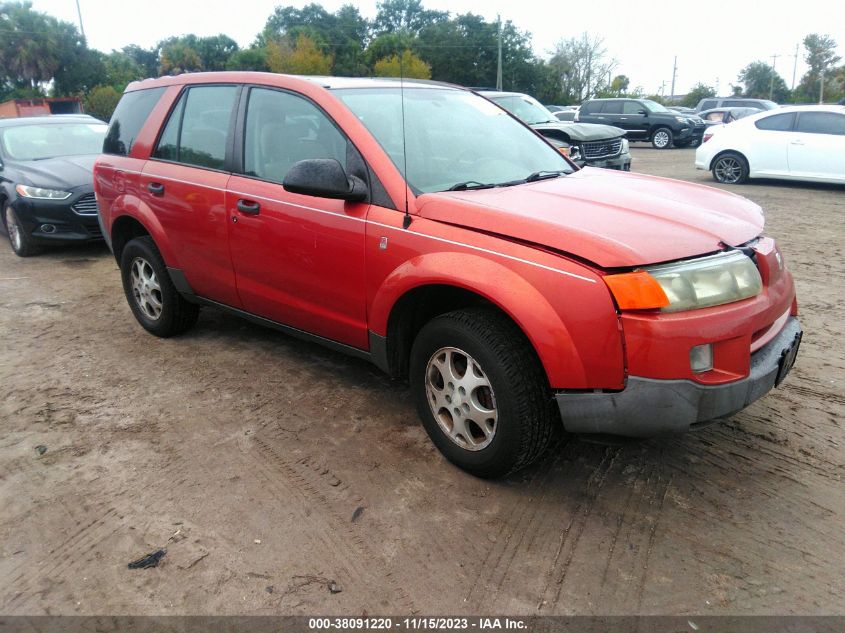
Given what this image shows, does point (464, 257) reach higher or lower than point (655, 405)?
higher

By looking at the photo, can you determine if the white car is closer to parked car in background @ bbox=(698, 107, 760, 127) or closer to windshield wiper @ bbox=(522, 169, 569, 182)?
windshield wiper @ bbox=(522, 169, 569, 182)

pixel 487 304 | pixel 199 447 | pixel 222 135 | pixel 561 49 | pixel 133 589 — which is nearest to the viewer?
pixel 133 589

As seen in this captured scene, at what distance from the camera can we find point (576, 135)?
1077 cm

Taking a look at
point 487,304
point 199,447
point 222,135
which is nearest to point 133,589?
point 199,447

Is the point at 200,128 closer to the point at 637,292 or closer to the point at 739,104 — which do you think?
the point at 637,292

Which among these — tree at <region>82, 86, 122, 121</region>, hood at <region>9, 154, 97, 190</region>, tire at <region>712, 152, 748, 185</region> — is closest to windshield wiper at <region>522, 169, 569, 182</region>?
hood at <region>9, 154, 97, 190</region>

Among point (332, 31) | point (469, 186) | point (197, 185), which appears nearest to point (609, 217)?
point (469, 186)

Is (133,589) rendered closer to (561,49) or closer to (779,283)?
(779,283)

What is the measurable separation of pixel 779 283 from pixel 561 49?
204 feet

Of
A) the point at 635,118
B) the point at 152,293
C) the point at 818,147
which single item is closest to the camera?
the point at 152,293

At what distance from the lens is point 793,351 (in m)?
3.03

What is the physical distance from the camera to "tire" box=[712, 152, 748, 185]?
42.1 ft

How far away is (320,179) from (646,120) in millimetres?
22100

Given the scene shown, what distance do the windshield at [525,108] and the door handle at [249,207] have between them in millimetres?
8262
